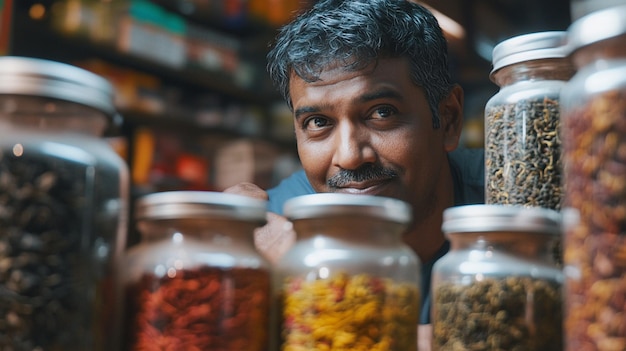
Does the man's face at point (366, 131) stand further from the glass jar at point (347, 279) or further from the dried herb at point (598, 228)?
the dried herb at point (598, 228)

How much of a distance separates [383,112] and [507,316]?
2.98 ft

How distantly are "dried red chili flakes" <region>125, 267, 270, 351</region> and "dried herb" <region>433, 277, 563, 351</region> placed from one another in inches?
8.0

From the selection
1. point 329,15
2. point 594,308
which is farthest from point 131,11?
point 594,308

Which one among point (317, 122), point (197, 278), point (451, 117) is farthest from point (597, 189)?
point (451, 117)

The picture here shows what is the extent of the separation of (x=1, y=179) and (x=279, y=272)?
269 millimetres

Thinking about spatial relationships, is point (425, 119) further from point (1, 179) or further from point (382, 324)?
point (1, 179)

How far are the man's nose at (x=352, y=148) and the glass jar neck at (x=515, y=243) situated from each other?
2.49ft

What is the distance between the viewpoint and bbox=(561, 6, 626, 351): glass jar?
524mm

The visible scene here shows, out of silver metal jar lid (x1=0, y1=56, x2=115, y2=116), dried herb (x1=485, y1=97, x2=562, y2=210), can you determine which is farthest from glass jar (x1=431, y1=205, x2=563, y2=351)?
silver metal jar lid (x1=0, y1=56, x2=115, y2=116)

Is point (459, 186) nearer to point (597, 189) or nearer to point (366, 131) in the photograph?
point (366, 131)

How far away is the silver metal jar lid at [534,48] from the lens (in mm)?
851

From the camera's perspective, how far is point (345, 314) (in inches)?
24.4

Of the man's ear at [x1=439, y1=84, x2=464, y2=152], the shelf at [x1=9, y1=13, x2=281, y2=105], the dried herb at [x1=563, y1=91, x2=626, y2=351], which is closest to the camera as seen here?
the dried herb at [x1=563, y1=91, x2=626, y2=351]

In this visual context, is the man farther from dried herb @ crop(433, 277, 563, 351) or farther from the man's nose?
dried herb @ crop(433, 277, 563, 351)
